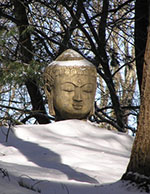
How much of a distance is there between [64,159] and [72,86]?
1.97 m

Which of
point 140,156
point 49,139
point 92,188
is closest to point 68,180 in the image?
point 92,188

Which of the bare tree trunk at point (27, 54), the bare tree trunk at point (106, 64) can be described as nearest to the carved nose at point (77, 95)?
the bare tree trunk at point (106, 64)

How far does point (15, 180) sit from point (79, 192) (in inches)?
20.6

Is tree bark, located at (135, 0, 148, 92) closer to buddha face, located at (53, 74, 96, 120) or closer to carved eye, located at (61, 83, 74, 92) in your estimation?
buddha face, located at (53, 74, 96, 120)

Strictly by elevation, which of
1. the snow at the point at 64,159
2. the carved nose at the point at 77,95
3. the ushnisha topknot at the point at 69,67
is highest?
the ushnisha topknot at the point at 69,67

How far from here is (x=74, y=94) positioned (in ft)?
24.6

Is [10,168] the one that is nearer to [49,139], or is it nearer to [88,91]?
[49,139]

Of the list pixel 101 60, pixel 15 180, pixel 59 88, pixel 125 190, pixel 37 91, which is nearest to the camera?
pixel 15 180

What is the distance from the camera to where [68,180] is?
4.38 metres

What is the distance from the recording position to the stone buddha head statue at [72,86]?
7492 mm

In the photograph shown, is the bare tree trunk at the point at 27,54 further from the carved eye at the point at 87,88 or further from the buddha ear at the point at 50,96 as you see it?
the carved eye at the point at 87,88

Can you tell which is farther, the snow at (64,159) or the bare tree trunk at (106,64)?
the bare tree trunk at (106,64)

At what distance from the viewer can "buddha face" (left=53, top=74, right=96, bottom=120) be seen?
7.48m

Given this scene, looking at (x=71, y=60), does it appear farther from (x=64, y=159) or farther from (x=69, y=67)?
(x=64, y=159)
